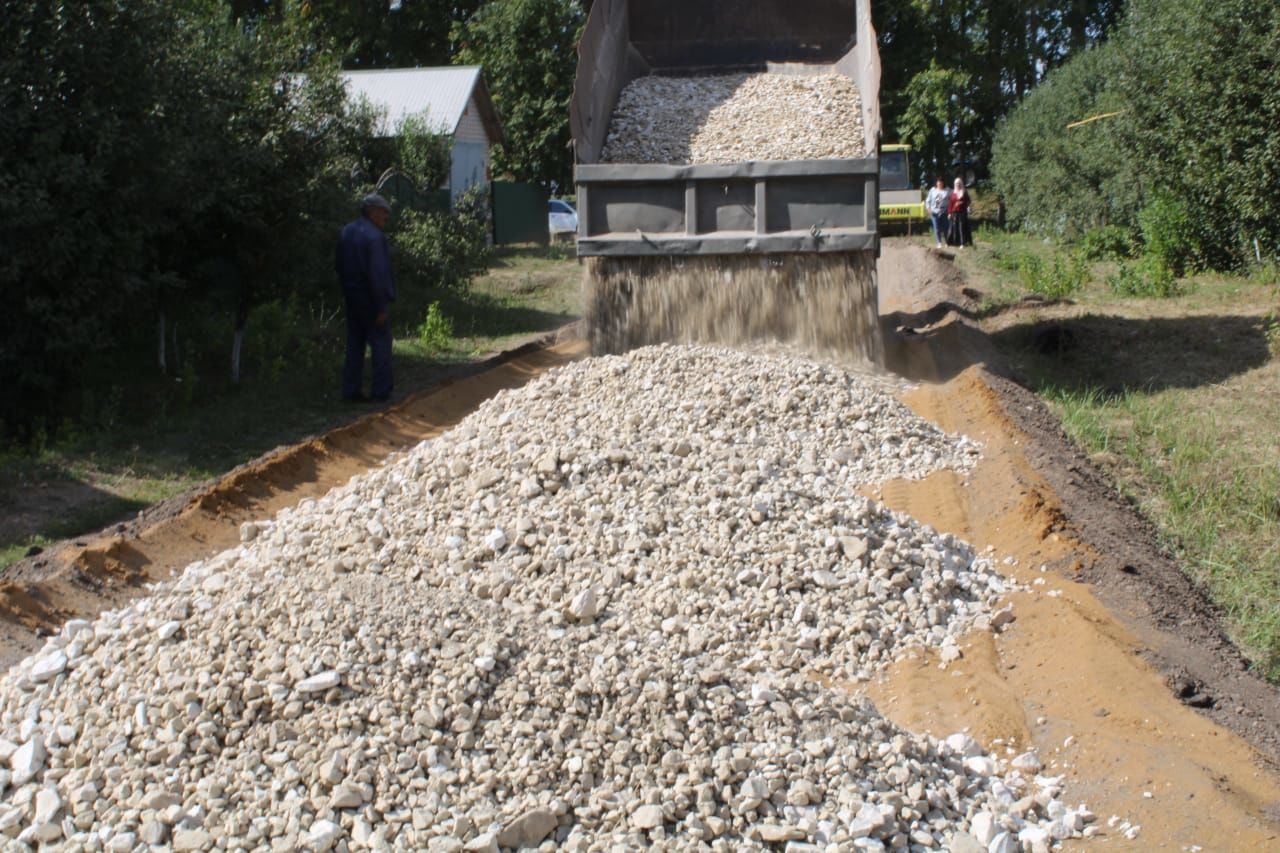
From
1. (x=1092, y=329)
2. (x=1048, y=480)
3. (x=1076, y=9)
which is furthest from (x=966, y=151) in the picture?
(x=1048, y=480)

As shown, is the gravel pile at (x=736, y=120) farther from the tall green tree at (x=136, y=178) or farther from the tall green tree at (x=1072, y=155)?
the tall green tree at (x=1072, y=155)

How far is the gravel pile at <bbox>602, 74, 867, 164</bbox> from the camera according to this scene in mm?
9859

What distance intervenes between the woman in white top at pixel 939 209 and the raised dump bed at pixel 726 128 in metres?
13.2

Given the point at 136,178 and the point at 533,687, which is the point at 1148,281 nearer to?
the point at 136,178

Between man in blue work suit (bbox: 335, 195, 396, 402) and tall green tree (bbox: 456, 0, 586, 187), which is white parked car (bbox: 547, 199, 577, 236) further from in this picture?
man in blue work suit (bbox: 335, 195, 396, 402)

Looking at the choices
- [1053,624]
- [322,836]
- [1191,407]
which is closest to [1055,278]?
[1191,407]

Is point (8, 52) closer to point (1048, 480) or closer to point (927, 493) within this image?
point (927, 493)

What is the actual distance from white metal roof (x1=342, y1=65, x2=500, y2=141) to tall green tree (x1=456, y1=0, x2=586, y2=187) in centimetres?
240

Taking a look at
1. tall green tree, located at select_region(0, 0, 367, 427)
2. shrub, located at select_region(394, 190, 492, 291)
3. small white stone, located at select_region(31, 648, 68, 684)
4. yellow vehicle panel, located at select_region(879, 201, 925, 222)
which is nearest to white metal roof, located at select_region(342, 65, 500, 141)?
yellow vehicle panel, located at select_region(879, 201, 925, 222)

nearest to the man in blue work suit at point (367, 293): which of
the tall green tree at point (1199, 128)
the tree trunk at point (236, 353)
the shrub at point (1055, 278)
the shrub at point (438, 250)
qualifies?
the tree trunk at point (236, 353)

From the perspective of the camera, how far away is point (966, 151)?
132 ft

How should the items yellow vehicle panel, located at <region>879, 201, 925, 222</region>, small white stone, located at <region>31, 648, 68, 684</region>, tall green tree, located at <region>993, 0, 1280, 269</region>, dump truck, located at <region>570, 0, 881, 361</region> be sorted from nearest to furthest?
small white stone, located at <region>31, 648, 68, 684</region> → dump truck, located at <region>570, 0, 881, 361</region> → tall green tree, located at <region>993, 0, 1280, 269</region> → yellow vehicle panel, located at <region>879, 201, 925, 222</region>

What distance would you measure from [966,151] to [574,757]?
130ft

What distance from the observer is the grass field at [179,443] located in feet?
23.2
